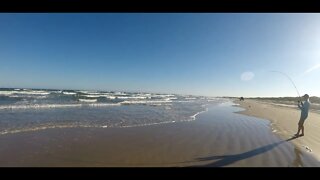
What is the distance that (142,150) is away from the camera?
581 centimetres

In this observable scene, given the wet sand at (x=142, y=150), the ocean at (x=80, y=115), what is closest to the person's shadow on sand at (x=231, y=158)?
the wet sand at (x=142, y=150)

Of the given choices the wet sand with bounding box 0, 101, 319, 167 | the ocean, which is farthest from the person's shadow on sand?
the ocean

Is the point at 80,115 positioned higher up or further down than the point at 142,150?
higher up

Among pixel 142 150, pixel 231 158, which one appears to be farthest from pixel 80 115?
pixel 231 158

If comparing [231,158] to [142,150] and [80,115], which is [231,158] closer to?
[142,150]

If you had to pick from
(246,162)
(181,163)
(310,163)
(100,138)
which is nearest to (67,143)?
(100,138)

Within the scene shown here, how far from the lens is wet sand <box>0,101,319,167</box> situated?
479cm

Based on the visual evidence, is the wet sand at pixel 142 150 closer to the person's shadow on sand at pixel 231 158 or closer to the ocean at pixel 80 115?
the person's shadow on sand at pixel 231 158

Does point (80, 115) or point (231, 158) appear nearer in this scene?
point (231, 158)

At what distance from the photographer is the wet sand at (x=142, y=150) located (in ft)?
15.7

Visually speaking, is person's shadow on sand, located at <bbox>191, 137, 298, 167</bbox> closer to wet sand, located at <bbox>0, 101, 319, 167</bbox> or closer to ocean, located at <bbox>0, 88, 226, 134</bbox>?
wet sand, located at <bbox>0, 101, 319, 167</bbox>
